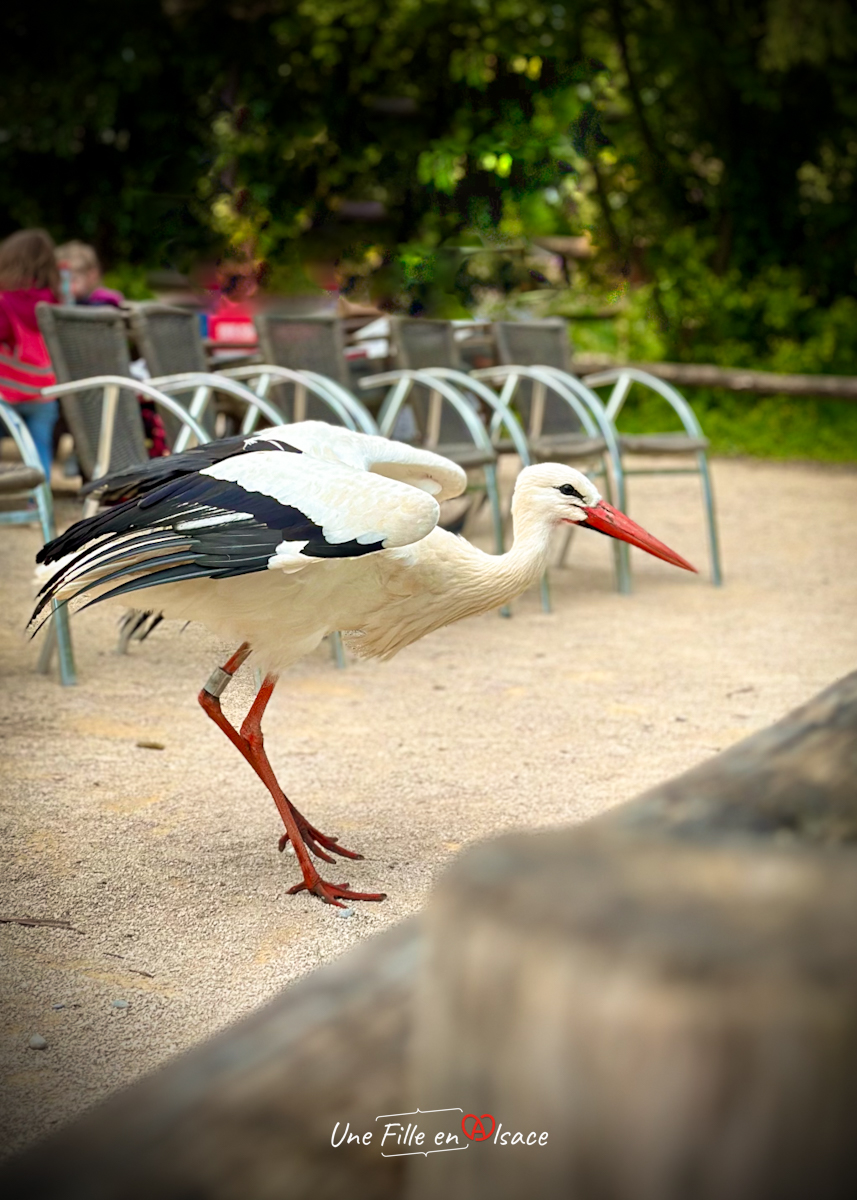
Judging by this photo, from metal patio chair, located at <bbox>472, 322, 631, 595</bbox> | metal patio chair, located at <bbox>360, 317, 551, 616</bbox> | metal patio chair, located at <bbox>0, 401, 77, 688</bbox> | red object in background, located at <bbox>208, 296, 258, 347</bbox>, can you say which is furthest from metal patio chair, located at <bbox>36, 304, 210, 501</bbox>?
red object in background, located at <bbox>208, 296, 258, 347</bbox>

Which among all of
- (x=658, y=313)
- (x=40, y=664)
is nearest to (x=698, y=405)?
(x=658, y=313)

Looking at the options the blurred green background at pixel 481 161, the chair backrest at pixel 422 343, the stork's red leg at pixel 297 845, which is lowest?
the stork's red leg at pixel 297 845

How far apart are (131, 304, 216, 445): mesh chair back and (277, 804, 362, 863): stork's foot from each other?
2.67 m

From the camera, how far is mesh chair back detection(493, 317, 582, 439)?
7043 millimetres

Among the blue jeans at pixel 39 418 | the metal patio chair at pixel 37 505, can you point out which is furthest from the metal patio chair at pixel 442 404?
the metal patio chair at pixel 37 505

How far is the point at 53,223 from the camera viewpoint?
15.2 meters

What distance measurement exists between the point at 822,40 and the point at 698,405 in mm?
3307

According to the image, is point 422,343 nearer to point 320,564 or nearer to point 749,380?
point 320,564

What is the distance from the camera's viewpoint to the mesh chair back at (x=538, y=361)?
7043 millimetres

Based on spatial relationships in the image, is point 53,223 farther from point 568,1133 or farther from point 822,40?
point 568,1133

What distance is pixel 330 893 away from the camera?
296 cm

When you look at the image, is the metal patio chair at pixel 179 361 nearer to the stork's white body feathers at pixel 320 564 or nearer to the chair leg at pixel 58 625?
the chair leg at pixel 58 625

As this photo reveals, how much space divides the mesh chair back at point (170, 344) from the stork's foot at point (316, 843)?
267 centimetres

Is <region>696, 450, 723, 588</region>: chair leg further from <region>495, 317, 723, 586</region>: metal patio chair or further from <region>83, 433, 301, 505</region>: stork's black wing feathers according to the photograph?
<region>83, 433, 301, 505</region>: stork's black wing feathers
